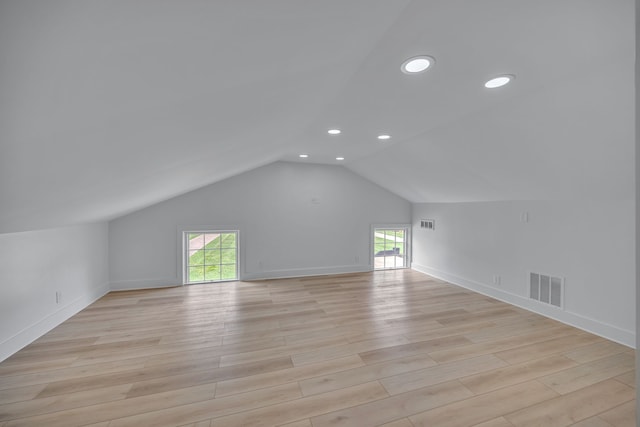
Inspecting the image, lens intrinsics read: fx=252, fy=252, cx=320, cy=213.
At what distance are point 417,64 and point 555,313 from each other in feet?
11.3

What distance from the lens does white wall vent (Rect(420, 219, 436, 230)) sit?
503 centimetres

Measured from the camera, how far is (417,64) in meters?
1.55

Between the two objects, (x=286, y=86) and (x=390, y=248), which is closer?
(x=286, y=86)

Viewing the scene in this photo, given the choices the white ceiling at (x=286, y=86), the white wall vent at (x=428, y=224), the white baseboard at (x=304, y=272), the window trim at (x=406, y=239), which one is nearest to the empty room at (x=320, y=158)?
the white ceiling at (x=286, y=86)

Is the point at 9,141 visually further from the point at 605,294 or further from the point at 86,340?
the point at 605,294

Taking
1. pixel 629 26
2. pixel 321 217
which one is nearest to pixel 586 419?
pixel 629 26

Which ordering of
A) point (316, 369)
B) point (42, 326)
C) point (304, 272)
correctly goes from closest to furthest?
point (316, 369) → point (42, 326) → point (304, 272)

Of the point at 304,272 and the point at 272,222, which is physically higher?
the point at 272,222

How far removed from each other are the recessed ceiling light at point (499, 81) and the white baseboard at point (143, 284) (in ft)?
16.0

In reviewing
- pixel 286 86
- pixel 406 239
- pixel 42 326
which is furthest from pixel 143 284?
pixel 406 239

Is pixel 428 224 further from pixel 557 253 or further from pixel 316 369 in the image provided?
pixel 316 369

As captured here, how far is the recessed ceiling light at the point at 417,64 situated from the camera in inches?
58.6

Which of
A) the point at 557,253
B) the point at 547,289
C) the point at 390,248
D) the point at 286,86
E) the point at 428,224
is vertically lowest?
the point at 547,289

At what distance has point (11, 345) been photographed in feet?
7.35
